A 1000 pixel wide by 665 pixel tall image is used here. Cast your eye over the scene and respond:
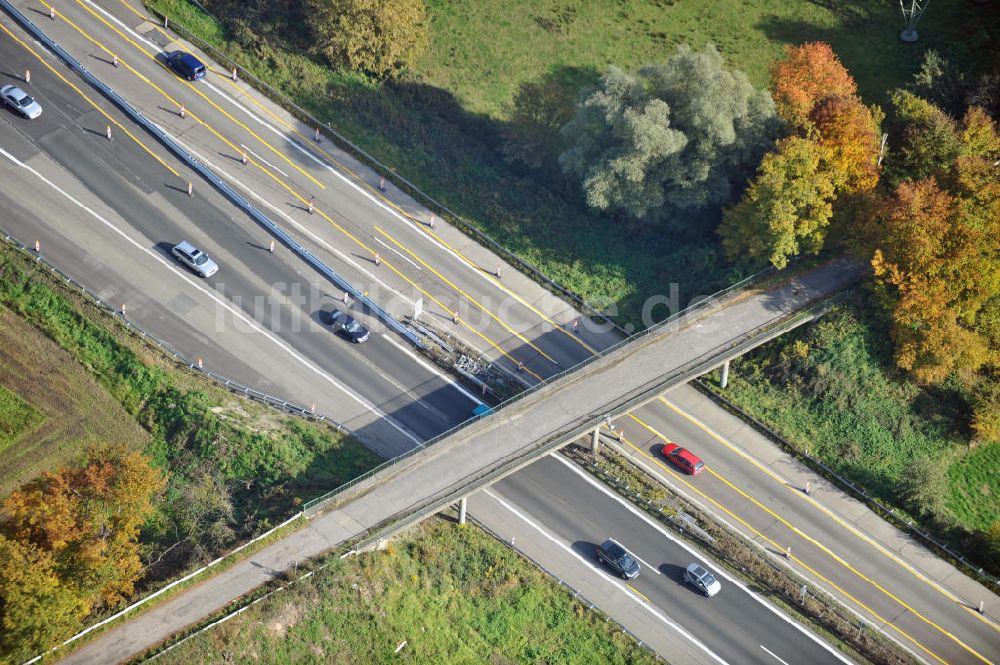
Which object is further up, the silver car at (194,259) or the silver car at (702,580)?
the silver car at (194,259)

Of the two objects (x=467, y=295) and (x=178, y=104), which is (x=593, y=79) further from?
(x=178, y=104)

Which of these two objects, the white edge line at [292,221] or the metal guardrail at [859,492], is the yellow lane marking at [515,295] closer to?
the white edge line at [292,221]

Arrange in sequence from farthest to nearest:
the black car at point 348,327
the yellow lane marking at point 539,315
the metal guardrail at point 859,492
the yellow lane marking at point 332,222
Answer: the yellow lane marking at point 332,222, the black car at point 348,327, the metal guardrail at point 859,492, the yellow lane marking at point 539,315

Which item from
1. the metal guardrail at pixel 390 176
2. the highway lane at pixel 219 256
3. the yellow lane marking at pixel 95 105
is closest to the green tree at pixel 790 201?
the metal guardrail at pixel 390 176

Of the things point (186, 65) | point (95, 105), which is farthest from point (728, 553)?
point (95, 105)

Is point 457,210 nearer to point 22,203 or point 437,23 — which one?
point 437,23

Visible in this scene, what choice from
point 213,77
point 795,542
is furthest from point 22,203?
point 795,542
